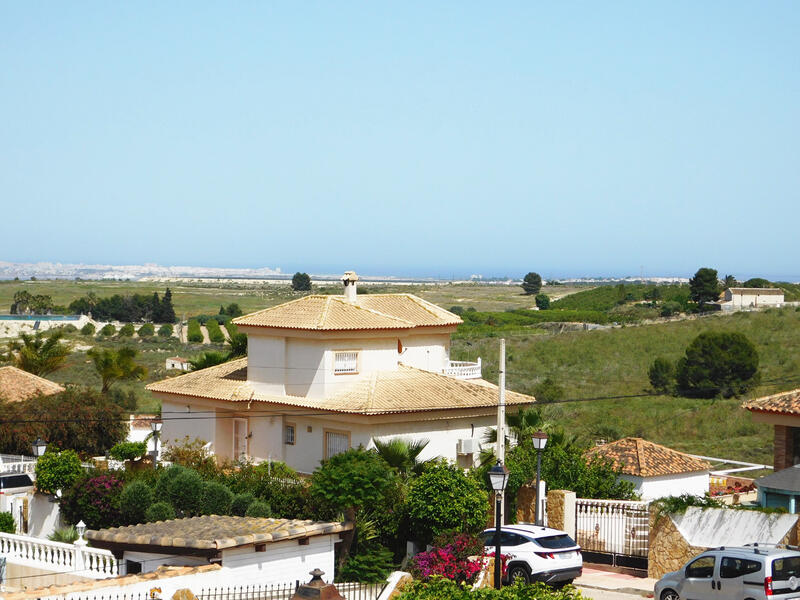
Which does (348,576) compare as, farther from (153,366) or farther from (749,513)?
(153,366)

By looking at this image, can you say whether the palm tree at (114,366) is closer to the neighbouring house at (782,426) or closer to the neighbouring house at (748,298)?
the neighbouring house at (782,426)

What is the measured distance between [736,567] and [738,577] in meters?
0.19

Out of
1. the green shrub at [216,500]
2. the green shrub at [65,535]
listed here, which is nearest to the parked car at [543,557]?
the green shrub at [216,500]

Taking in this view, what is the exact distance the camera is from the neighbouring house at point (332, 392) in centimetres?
3080

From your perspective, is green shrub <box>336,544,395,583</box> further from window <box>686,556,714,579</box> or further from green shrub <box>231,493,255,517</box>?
window <box>686,556,714,579</box>

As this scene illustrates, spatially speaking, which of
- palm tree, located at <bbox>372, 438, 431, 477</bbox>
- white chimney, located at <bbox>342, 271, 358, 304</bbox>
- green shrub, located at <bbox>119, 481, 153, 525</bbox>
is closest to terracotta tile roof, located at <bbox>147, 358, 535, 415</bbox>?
palm tree, located at <bbox>372, 438, 431, 477</bbox>

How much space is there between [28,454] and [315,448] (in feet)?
37.2

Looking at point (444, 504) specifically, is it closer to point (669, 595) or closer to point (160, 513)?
point (669, 595)

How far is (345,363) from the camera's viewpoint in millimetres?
32656

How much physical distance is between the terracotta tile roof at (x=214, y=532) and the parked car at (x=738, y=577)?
6776mm

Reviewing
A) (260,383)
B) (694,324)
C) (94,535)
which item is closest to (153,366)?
(694,324)

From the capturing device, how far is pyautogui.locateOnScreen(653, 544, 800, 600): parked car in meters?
18.1

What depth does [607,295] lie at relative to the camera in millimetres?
144875

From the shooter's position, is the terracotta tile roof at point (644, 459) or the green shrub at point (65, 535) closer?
the green shrub at point (65, 535)
